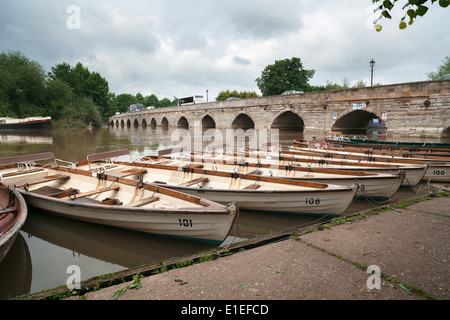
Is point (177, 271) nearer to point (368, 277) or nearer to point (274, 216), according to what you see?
point (368, 277)

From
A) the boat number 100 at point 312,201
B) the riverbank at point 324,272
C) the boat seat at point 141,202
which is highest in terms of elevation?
the boat seat at point 141,202

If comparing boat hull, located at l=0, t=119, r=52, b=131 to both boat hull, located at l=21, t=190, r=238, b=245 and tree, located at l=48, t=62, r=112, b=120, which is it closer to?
tree, located at l=48, t=62, r=112, b=120

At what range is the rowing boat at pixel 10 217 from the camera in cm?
372

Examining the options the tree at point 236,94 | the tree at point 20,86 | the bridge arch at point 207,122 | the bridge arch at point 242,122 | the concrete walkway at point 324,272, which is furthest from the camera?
the tree at point 236,94

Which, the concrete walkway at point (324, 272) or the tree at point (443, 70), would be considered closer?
the concrete walkway at point (324, 272)

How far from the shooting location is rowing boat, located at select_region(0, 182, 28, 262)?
12.2 ft

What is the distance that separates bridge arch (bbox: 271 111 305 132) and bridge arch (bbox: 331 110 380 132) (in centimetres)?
562

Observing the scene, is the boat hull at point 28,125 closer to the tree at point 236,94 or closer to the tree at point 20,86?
the tree at point 20,86

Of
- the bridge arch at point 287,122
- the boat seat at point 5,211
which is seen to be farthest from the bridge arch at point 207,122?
the boat seat at point 5,211

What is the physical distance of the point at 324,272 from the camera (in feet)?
9.59

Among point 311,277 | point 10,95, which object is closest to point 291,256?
point 311,277

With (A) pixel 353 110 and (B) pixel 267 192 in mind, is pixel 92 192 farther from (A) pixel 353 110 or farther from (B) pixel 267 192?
(A) pixel 353 110

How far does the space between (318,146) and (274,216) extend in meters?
8.21

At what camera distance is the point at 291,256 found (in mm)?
3316
